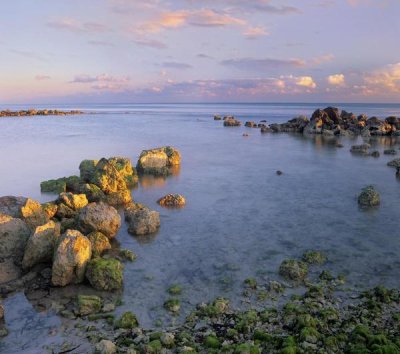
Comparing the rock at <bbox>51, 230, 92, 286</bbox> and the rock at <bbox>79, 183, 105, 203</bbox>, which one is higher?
the rock at <bbox>79, 183, 105, 203</bbox>

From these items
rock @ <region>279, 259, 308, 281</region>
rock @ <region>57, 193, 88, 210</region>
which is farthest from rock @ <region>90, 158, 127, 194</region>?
rock @ <region>279, 259, 308, 281</region>

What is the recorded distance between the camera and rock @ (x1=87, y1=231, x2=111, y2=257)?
825 inches

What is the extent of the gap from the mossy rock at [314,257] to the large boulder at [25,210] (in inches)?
573

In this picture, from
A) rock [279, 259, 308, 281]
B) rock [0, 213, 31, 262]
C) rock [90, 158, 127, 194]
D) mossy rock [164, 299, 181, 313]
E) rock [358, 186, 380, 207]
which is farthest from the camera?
rock [90, 158, 127, 194]

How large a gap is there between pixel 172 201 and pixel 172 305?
591 inches

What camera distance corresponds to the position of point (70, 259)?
708 inches

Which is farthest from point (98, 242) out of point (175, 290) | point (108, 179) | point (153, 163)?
point (153, 163)

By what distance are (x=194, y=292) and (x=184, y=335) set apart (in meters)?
3.46

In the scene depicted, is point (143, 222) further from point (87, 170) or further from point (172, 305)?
point (87, 170)

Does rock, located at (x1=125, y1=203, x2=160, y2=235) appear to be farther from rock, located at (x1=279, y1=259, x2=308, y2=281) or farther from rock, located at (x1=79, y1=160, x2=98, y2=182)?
rock, located at (x1=79, y1=160, x2=98, y2=182)

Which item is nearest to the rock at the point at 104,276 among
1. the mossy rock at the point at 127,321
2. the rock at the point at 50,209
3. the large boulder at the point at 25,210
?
the mossy rock at the point at 127,321

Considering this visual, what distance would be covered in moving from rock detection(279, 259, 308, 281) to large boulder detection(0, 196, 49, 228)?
13492 millimetres

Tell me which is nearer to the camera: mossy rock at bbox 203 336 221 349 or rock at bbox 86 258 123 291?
mossy rock at bbox 203 336 221 349

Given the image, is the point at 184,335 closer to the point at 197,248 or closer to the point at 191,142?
the point at 197,248
